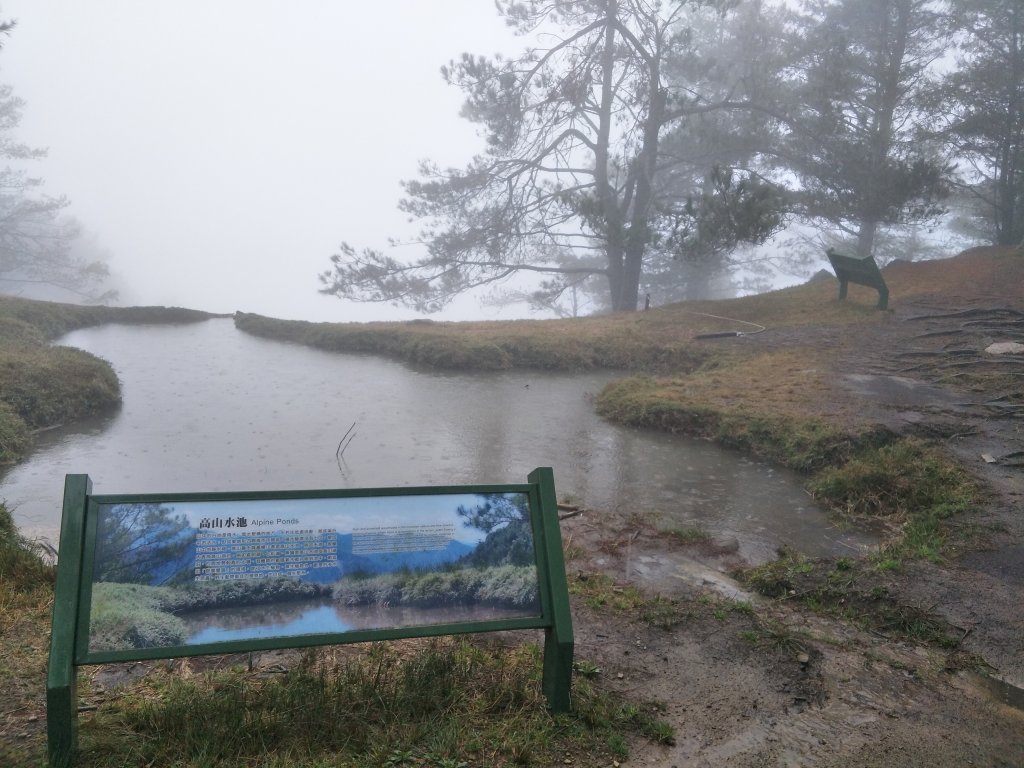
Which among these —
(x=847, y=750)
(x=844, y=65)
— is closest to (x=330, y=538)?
(x=847, y=750)

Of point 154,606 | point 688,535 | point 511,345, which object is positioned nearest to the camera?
point 154,606

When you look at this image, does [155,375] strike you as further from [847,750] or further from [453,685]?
[847,750]

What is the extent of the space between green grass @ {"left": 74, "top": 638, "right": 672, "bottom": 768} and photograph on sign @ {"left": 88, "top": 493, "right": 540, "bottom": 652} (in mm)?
377

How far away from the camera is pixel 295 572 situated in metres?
2.86

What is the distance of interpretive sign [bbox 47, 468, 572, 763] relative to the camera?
266 centimetres

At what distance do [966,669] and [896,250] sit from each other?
2908cm

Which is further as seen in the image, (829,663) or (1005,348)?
(1005,348)

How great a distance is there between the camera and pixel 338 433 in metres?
9.13

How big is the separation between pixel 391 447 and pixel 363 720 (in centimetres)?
575

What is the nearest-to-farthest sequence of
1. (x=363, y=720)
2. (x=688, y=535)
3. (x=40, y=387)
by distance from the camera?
1. (x=363, y=720)
2. (x=688, y=535)
3. (x=40, y=387)

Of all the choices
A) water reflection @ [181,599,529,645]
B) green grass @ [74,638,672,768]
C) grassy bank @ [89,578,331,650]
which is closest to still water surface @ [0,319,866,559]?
green grass @ [74,638,672,768]

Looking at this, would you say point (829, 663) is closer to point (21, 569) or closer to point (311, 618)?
point (311, 618)

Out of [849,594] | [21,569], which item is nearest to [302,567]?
[21,569]

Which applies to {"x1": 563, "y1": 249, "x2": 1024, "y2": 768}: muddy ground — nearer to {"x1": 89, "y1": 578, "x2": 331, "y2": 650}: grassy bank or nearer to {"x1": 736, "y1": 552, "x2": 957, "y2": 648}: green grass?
{"x1": 736, "y1": 552, "x2": 957, "y2": 648}: green grass
